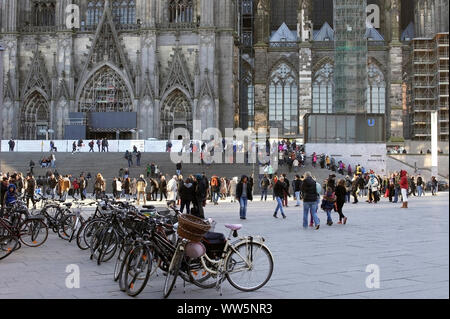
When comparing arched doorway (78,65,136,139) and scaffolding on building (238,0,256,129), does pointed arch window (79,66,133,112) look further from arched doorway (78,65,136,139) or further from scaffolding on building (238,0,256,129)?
scaffolding on building (238,0,256,129)

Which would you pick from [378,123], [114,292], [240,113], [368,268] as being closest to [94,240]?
[114,292]

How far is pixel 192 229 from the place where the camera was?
6645 millimetres

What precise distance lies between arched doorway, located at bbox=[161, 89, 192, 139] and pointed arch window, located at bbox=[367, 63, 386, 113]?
55.0 feet

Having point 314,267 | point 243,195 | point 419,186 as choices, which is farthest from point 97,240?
point 419,186

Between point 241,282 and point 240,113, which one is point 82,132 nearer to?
point 240,113

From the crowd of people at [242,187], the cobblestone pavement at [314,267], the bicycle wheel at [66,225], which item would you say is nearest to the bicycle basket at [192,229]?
the cobblestone pavement at [314,267]

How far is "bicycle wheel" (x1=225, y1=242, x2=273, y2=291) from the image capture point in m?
6.96

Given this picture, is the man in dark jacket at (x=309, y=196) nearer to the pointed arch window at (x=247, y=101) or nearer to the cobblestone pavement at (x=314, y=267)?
the cobblestone pavement at (x=314, y=267)

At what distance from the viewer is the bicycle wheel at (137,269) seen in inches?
262

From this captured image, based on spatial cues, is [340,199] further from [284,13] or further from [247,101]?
[284,13]

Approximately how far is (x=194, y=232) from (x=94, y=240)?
11.2ft

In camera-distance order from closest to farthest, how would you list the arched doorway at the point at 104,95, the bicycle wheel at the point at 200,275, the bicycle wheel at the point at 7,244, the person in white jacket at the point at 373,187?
the bicycle wheel at the point at 200,275, the bicycle wheel at the point at 7,244, the person in white jacket at the point at 373,187, the arched doorway at the point at 104,95

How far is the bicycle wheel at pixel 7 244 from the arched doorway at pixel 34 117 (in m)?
38.4
